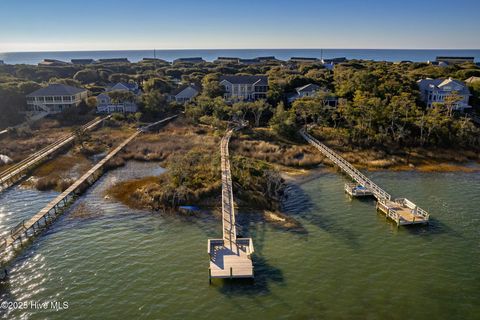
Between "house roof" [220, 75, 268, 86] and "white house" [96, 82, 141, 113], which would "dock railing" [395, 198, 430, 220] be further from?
"white house" [96, 82, 141, 113]

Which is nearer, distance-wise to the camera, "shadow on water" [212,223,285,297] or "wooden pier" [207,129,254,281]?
"shadow on water" [212,223,285,297]

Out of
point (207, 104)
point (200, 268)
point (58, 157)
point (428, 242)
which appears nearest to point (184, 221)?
point (200, 268)

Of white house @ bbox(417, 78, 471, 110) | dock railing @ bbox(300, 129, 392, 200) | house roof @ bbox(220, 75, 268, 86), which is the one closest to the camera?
dock railing @ bbox(300, 129, 392, 200)

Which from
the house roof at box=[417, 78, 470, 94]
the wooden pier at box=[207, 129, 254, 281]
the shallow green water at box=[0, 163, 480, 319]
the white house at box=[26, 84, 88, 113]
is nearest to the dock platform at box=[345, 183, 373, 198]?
the shallow green water at box=[0, 163, 480, 319]

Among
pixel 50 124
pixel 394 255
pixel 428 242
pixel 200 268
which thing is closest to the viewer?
pixel 200 268

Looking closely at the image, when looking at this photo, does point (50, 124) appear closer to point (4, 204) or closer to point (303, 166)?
point (4, 204)

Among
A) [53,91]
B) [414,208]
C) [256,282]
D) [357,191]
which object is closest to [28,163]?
[53,91]

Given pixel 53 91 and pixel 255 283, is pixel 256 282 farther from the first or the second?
pixel 53 91
